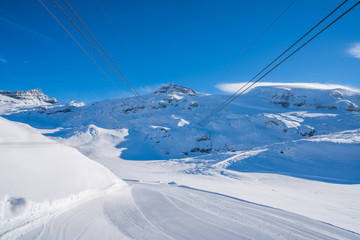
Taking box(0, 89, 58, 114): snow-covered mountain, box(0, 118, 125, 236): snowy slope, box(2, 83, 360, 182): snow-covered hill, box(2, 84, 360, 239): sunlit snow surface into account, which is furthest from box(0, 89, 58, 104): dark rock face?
box(0, 118, 125, 236): snowy slope

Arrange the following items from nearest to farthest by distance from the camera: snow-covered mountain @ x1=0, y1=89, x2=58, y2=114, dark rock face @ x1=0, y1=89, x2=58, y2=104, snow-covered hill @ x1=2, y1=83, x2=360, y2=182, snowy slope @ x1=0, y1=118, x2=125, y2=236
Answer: snowy slope @ x1=0, y1=118, x2=125, y2=236 < snow-covered hill @ x1=2, y1=83, x2=360, y2=182 < snow-covered mountain @ x1=0, y1=89, x2=58, y2=114 < dark rock face @ x1=0, y1=89, x2=58, y2=104

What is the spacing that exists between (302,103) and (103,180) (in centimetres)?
6649

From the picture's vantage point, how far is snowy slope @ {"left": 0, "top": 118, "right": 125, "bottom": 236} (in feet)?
6.33

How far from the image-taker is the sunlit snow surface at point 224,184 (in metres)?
2.27

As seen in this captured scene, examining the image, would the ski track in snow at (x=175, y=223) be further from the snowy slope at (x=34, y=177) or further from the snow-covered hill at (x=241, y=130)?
the snow-covered hill at (x=241, y=130)

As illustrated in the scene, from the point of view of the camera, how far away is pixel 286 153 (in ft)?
42.8

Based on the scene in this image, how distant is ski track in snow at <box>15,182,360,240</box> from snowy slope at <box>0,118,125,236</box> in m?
0.27

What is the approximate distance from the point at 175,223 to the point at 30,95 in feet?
617

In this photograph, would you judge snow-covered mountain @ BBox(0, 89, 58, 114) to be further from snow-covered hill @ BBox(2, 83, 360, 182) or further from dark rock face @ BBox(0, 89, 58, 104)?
snow-covered hill @ BBox(2, 83, 360, 182)

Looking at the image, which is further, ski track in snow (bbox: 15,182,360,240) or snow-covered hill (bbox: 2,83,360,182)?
snow-covered hill (bbox: 2,83,360,182)

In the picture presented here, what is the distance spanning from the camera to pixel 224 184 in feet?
25.2

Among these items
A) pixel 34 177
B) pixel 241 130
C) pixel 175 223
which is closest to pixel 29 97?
pixel 241 130

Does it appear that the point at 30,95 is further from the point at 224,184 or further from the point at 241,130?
the point at 224,184

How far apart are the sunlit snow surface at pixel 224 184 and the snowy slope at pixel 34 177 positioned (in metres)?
0.20
